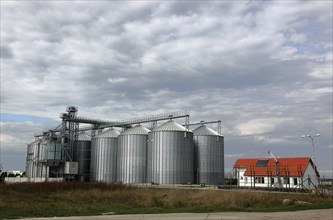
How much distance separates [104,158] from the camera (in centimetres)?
8869

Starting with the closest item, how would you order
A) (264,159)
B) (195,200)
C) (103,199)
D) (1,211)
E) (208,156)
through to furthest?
(1,211)
(195,200)
(103,199)
(264,159)
(208,156)

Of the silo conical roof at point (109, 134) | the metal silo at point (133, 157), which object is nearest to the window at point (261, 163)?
the metal silo at point (133, 157)

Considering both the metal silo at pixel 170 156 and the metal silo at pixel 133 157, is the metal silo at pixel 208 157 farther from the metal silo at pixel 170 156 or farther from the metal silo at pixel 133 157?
the metal silo at pixel 133 157

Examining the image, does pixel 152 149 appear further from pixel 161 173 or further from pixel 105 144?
pixel 105 144

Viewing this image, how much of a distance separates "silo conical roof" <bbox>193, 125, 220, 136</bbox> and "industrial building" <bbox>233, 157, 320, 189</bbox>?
10041mm

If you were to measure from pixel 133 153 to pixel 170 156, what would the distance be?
1045cm

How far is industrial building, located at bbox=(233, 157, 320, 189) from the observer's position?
6575 cm

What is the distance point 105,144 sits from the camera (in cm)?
8931

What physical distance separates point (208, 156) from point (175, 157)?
9.44 metres

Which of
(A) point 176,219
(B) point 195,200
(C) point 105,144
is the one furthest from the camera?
(C) point 105,144

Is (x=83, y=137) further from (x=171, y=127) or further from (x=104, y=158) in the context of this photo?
(x=171, y=127)

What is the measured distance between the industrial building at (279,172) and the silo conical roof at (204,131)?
10.0 metres

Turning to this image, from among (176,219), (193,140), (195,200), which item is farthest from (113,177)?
(176,219)

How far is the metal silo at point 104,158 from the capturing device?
87688mm
